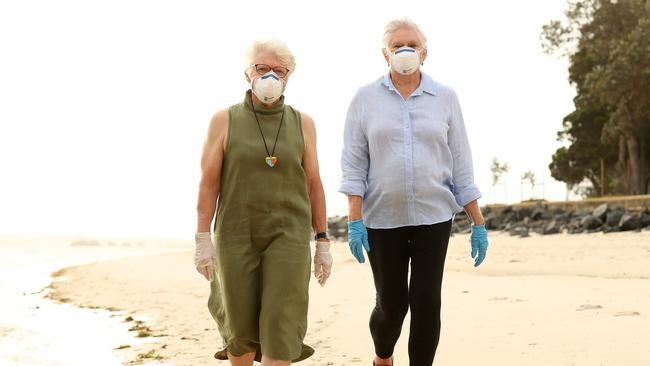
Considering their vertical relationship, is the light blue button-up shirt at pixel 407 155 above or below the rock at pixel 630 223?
above

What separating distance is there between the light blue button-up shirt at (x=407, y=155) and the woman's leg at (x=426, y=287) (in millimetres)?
80

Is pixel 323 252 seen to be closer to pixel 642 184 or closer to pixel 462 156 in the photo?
pixel 462 156

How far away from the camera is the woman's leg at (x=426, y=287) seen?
159 inches

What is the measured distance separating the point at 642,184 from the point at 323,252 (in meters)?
30.7

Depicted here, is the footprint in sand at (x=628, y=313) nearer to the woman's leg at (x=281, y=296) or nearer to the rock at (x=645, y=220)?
the woman's leg at (x=281, y=296)

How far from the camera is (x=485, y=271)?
39.5 feet

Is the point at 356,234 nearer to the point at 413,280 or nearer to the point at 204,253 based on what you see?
the point at 413,280

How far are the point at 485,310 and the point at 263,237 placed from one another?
435 cm

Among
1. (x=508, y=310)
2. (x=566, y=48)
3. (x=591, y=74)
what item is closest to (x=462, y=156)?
(x=508, y=310)

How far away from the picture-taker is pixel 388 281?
13.8 feet

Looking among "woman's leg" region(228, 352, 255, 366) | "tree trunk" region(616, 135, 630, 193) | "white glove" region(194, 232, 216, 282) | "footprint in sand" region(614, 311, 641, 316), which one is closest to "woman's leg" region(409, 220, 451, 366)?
"woman's leg" region(228, 352, 255, 366)

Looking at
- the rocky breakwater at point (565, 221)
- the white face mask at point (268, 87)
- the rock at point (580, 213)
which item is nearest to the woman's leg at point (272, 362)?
the white face mask at point (268, 87)

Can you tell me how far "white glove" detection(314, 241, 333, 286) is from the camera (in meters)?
3.68

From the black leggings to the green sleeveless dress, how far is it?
730mm
